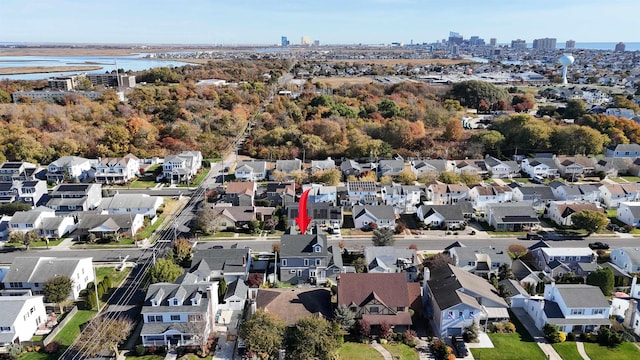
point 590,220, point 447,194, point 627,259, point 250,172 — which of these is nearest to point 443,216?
point 447,194

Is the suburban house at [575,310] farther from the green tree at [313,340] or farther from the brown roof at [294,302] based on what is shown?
the brown roof at [294,302]

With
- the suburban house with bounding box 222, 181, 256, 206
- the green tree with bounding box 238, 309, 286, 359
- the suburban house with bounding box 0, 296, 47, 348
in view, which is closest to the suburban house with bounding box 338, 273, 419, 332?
the green tree with bounding box 238, 309, 286, 359

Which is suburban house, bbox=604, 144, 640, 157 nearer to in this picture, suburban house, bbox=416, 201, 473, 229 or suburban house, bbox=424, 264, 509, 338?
suburban house, bbox=416, 201, 473, 229

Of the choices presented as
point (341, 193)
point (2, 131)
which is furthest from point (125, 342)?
point (2, 131)

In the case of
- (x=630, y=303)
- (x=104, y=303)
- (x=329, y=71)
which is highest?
(x=329, y=71)

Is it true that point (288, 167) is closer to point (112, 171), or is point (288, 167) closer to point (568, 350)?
point (112, 171)

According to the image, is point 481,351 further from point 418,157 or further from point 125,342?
point 418,157
